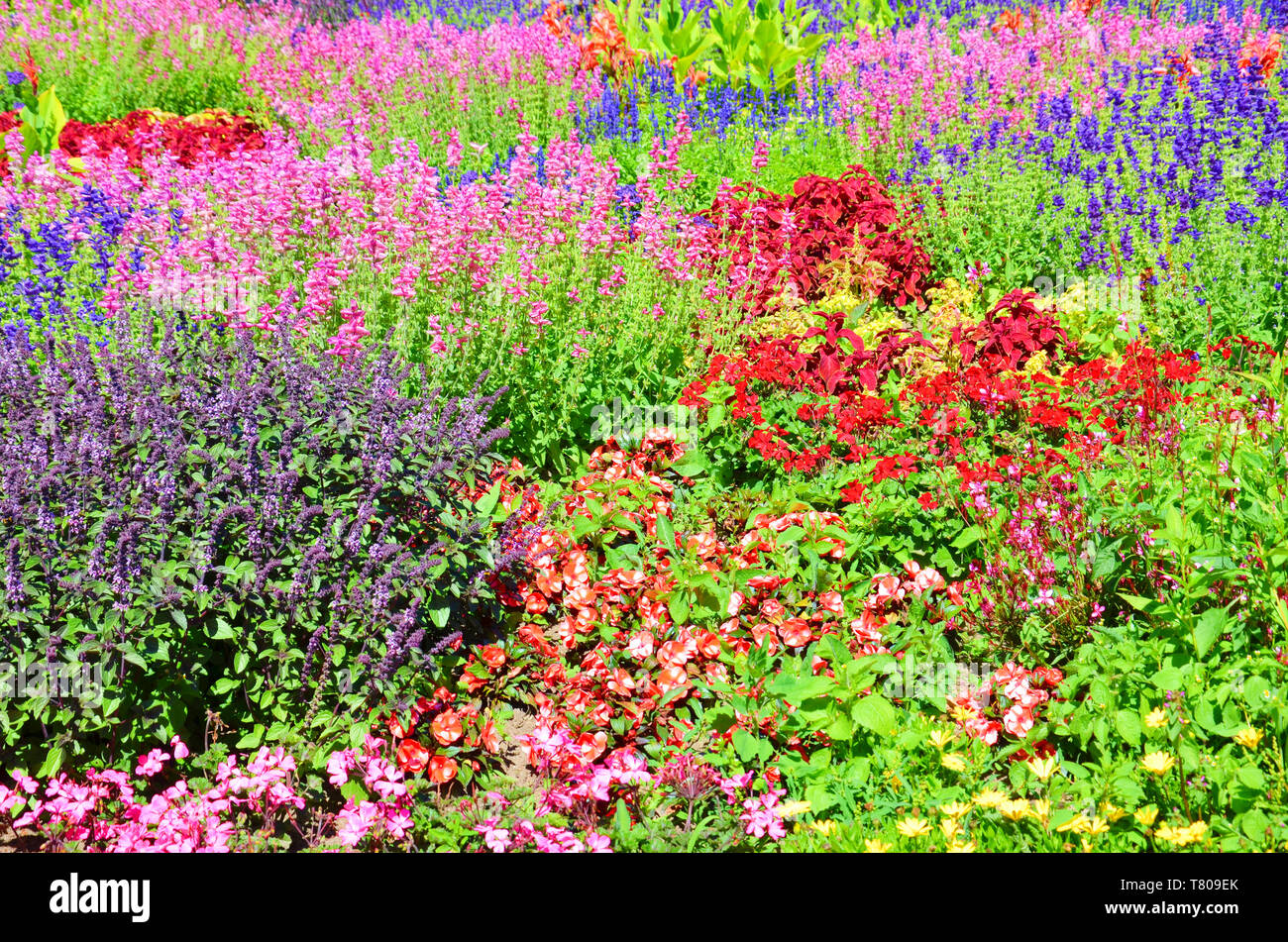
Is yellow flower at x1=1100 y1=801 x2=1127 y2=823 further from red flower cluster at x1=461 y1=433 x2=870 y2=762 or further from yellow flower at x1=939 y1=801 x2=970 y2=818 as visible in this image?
red flower cluster at x1=461 y1=433 x2=870 y2=762

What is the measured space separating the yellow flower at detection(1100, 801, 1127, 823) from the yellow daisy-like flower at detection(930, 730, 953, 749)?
39 centimetres

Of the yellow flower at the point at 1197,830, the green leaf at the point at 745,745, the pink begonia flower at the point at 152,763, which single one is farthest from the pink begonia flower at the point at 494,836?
the yellow flower at the point at 1197,830

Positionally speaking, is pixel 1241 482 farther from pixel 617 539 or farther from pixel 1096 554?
pixel 617 539

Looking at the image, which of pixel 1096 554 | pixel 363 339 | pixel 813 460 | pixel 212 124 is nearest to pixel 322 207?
pixel 363 339

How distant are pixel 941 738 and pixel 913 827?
0.41 m

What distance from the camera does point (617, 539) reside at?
3680 mm

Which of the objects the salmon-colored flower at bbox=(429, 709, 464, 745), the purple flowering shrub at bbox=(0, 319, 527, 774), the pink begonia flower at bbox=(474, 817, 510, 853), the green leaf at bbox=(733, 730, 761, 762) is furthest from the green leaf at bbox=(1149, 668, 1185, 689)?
the salmon-colored flower at bbox=(429, 709, 464, 745)

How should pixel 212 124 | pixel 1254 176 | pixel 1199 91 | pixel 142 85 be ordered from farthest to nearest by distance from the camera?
1. pixel 142 85
2. pixel 212 124
3. pixel 1199 91
4. pixel 1254 176

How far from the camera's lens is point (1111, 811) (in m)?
2.09

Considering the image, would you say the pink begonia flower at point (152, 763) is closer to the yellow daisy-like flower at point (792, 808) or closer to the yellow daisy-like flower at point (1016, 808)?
the yellow daisy-like flower at point (792, 808)

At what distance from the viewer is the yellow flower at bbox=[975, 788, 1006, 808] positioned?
7.14 feet

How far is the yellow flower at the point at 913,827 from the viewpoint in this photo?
2.08m

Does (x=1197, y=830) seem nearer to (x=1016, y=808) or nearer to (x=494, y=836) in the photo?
(x=1016, y=808)

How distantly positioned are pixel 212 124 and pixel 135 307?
419cm
